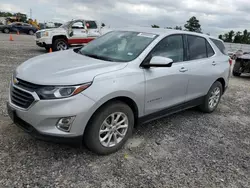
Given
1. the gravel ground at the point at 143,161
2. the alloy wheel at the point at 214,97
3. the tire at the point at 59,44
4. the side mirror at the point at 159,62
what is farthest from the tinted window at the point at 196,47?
the tire at the point at 59,44

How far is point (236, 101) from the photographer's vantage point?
652 cm

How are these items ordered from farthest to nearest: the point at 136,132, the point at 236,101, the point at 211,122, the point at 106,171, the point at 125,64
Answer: the point at 236,101, the point at 211,122, the point at 136,132, the point at 125,64, the point at 106,171

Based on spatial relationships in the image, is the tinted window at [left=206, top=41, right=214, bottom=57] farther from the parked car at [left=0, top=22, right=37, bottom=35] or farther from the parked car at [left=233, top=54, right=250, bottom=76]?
the parked car at [left=0, top=22, right=37, bottom=35]

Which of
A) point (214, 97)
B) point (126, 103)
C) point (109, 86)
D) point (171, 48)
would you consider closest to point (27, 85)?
point (109, 86)

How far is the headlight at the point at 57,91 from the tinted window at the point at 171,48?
1437 mm

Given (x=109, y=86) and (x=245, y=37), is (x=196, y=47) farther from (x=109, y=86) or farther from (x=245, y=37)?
(x=245, y=37)

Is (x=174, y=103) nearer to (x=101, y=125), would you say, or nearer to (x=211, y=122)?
(x=211, y=122)

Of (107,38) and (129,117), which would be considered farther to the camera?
(107,38)

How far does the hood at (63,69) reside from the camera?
9.45 feet

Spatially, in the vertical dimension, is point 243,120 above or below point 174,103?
below

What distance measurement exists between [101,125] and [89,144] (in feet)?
0.91

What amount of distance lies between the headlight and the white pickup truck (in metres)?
10.5

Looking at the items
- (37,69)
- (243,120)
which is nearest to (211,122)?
(243,120)

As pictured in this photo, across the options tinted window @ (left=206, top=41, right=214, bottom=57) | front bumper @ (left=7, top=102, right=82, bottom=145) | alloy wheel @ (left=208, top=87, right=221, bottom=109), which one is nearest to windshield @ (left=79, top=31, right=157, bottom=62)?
front bumper @ (left=7, top=102, right=82, bottom=145)
